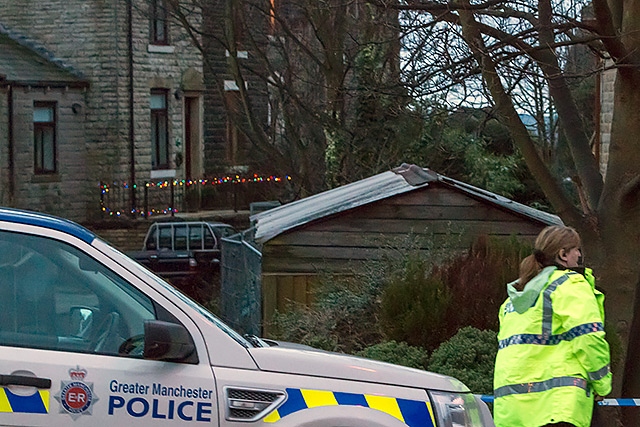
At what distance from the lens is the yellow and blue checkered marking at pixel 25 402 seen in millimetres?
4383

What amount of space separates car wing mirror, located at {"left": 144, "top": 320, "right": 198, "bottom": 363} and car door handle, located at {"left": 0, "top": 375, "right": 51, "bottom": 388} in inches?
15.9

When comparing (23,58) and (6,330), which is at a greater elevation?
(23,58)

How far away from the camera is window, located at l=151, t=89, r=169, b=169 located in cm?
3350

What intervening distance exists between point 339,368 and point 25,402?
1329 millimetres

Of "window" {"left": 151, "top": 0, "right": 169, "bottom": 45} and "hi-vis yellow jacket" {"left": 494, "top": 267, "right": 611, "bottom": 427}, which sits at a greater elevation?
"window" {"left": 151, "top": 0, "right": 169, "bottom": 45}

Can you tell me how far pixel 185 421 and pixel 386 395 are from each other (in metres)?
0.89

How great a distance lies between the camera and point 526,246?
11.5m

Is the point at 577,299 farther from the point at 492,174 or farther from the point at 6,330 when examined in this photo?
the point at 492,174

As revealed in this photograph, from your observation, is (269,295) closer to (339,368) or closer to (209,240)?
(339,368)

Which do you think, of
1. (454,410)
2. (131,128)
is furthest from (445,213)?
(131,128)

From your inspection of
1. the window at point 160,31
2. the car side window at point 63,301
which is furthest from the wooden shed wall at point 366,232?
the window at point 160,31

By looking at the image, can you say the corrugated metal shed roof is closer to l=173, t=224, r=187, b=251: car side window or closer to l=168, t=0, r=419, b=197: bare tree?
l=168, t=0, r=419, b=197: bare tree

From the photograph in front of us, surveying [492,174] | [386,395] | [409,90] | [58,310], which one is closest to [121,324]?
[58,310]

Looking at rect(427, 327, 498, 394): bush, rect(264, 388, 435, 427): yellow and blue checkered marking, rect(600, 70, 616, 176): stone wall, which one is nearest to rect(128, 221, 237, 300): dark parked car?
rect(600, 70, 616, 176): stone wall
